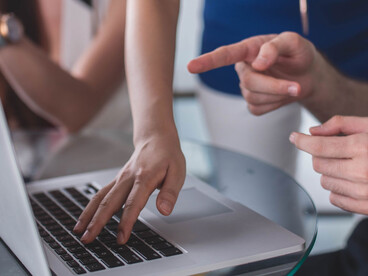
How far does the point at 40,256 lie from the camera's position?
549 millimetres

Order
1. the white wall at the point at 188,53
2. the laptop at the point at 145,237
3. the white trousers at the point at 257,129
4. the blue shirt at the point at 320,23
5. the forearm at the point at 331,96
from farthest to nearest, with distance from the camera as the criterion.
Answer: the white wall at the point at 188,53 < the white trousers at the point at 257,129 < the blue shirt at the point at 320,23 < the forearm at the point at 331,96 < the laptop at the point at 145,237

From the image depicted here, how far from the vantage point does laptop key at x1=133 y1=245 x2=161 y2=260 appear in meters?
0.68

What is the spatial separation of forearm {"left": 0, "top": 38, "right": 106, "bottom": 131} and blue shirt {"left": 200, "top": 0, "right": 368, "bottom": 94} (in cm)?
43

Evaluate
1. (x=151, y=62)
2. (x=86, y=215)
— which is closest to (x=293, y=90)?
(x=151, y=62)

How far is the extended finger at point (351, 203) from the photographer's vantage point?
0.83 m

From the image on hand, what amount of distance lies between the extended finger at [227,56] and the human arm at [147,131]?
0.10 m

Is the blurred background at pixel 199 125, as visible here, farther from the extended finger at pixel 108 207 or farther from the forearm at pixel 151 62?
the extended finger at pixel 108 207

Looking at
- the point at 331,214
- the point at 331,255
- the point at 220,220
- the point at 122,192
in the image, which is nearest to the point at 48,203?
the point at 122,192

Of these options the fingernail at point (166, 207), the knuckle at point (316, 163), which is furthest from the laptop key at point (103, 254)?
the knuckle at point (316, 163)

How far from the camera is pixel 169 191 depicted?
2.57ft

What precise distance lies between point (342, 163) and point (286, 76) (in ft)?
1.01

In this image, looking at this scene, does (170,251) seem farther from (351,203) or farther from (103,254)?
(351,203)

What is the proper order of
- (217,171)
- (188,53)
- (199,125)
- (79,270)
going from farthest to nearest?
(188,53) < (199,125) < (217,171) < (79,270)

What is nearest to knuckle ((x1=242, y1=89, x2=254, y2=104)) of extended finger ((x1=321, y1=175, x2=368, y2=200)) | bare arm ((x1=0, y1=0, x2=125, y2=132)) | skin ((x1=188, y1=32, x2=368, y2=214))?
skin ((x1=188, y1=32, x2=368, y2=214))
